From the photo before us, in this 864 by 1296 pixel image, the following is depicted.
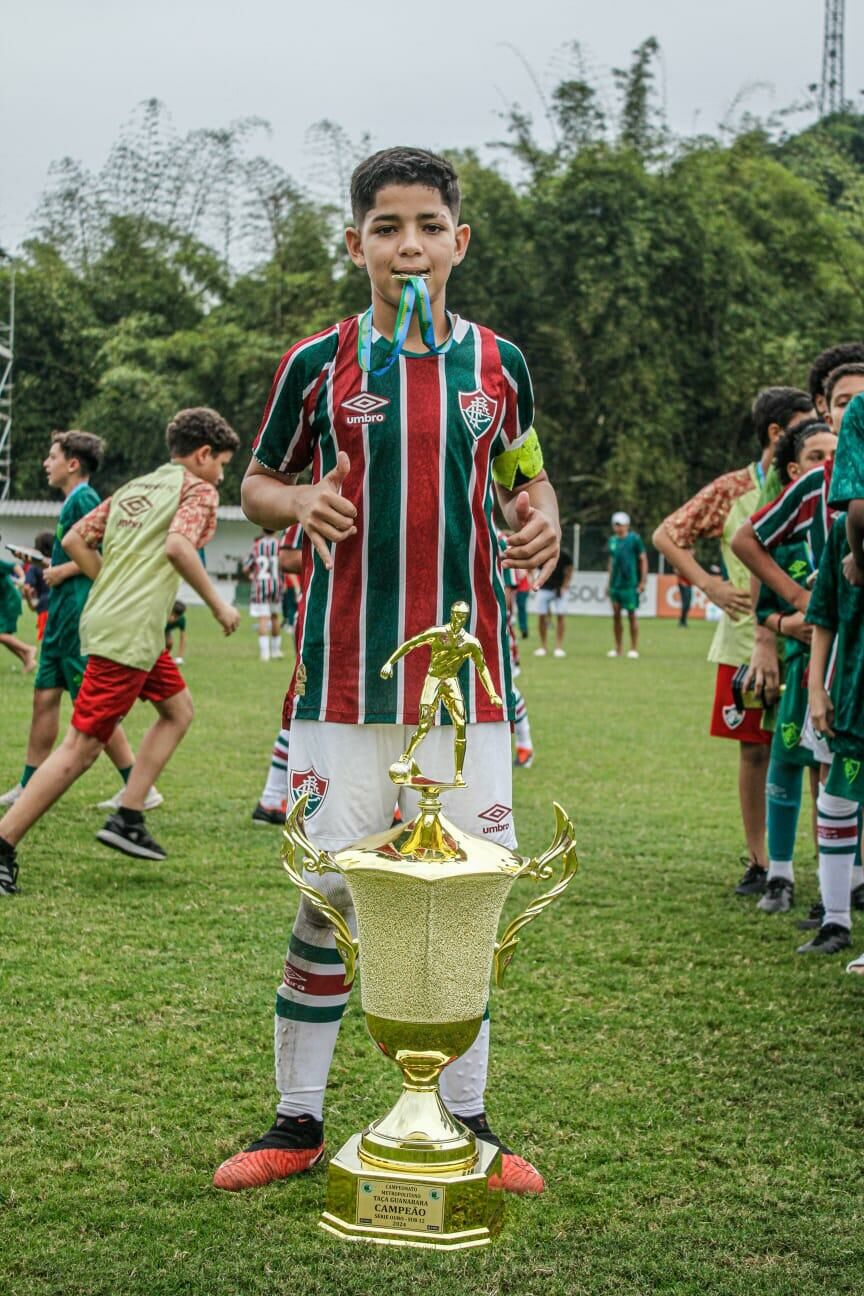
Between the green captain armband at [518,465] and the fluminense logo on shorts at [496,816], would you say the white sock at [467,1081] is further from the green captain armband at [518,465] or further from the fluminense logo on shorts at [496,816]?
the green captain armband at [518,465]

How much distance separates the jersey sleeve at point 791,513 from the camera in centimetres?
557

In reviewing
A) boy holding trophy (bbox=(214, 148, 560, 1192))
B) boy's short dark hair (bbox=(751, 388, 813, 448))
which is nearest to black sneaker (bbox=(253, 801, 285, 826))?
boy's short dark hair (bbox=(751, 388, 813, 448))

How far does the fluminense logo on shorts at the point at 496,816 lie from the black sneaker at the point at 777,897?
3351mm

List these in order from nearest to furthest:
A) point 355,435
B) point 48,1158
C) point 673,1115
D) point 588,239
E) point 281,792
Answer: point 355,435
point 48,1158
point 673,1115
point 281,792
point 588,239

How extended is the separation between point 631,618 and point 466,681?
19408 mm

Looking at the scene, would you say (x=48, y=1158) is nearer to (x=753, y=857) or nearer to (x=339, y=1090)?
(x=339, y=1090)

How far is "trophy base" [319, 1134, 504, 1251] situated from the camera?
9.22 ft

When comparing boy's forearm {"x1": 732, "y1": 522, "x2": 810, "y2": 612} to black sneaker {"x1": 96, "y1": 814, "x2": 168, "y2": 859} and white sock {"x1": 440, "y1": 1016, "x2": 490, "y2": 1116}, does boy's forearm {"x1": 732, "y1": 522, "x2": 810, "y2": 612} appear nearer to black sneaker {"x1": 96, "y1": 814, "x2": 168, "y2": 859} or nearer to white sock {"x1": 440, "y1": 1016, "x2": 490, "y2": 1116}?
white sock {"x1": 440, "y1": 1016, "x2": 490, "y2": 1116}

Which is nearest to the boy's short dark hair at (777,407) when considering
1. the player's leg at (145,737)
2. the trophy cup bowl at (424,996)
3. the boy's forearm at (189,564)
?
the boy's forearm at (189,564)

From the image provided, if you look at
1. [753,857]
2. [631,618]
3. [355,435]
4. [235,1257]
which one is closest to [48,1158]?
[235,1257]

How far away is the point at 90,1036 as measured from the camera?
4.25 m

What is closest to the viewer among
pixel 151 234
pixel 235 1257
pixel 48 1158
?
pixel 235 1257

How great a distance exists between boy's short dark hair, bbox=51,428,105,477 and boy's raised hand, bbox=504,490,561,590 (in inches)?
196

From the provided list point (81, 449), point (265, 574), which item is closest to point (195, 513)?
point (81, 449)
